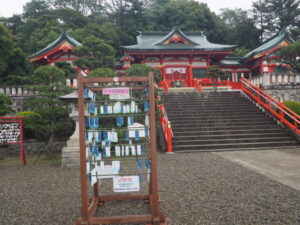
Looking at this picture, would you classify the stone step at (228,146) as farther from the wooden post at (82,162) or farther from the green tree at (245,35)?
the green tree at (245,35)

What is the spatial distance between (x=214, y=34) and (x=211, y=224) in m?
38.4

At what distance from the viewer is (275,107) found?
11.0 m

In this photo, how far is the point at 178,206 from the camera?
3426mm

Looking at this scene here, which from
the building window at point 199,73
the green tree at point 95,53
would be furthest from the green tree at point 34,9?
the building window at point 199,73

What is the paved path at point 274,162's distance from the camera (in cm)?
480

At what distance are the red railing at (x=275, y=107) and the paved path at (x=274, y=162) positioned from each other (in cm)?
177

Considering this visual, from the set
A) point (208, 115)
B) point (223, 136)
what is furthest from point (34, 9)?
point (223, 136)

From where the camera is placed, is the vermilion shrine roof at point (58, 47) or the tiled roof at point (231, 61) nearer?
the vermilion shrine roof at point (58, 47)

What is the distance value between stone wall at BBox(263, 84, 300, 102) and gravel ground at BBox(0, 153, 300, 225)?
8874mm

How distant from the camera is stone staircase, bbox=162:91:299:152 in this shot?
8539 mm

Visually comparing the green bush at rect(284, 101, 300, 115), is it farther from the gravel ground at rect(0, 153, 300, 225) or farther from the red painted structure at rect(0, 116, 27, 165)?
the red painted structure at rect(0, 116, 27, 165)

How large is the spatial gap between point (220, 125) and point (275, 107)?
358 centimetres

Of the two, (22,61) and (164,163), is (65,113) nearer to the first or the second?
(164,163)

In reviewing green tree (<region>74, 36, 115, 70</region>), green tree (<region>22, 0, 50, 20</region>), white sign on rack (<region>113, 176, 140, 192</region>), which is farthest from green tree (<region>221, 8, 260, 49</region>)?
white sign on rack (<region>113, 176, 140, 192</region>)
